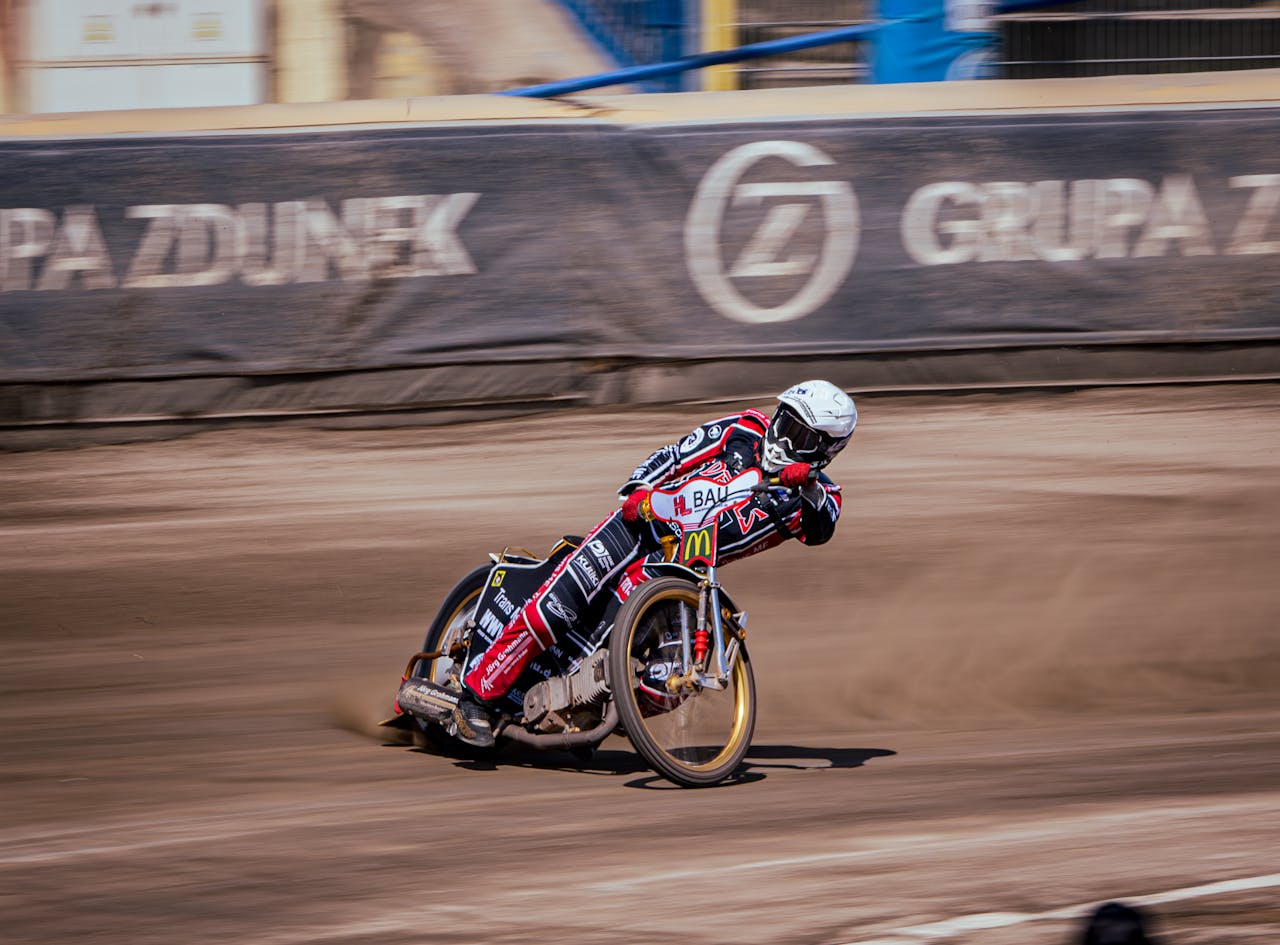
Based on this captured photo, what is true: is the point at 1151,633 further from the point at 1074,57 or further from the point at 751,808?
the point at 1074,57

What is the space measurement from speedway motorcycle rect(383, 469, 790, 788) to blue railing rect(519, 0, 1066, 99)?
9.10 meters

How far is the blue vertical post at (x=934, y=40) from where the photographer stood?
15.3 meters

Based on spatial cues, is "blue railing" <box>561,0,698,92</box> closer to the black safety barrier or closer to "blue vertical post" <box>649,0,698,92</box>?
"blue vertical post" <box>649,0,698,92</box>

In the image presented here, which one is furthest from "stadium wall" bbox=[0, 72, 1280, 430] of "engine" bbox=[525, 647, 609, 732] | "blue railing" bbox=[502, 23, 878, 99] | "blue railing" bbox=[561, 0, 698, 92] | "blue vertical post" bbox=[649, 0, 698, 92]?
"engine" bbox=[525, 647, 609, 732]

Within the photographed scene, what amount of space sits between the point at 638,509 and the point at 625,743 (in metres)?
1.74

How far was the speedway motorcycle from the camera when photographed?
680cm

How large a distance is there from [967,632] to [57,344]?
677 centimetres

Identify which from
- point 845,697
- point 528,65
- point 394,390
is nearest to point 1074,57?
point 528,65

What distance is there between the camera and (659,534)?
23.6ft

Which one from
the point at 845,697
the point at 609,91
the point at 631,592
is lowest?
the point at 845,697

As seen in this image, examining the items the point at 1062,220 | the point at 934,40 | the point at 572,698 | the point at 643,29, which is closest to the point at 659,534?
the point at 572,698

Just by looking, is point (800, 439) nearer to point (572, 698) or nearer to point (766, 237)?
point (572, 698)

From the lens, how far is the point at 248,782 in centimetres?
713

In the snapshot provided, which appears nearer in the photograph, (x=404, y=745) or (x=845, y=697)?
(x=404, y=745)
